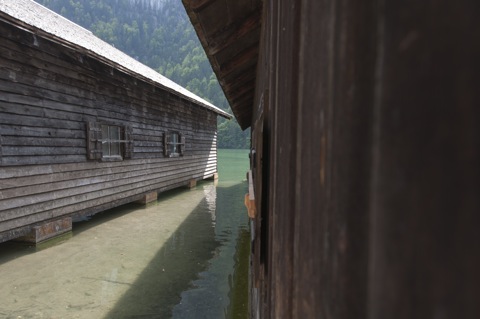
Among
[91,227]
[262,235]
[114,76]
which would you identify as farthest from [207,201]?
[262,235]

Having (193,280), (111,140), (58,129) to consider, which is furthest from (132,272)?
(111,140)

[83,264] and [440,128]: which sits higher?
[440,128]

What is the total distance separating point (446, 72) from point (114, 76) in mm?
9053

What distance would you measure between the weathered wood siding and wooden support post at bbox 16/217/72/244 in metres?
0.18

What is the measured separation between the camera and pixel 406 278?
1.01 feet

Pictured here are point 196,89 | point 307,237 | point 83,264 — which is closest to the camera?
point 307,237

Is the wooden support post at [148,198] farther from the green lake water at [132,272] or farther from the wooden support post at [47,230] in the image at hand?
the wooden support post at [47,230]

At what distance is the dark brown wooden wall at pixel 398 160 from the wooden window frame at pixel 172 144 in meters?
11.3

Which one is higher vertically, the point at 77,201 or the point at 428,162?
the point at 428,162

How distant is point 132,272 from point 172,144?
26.7 ft

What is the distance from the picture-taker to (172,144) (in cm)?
1243

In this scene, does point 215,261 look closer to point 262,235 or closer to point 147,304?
point 147,304

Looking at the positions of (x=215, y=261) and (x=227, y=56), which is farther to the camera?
(x=215, y=261)

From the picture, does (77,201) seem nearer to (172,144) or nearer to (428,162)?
(172,144)
